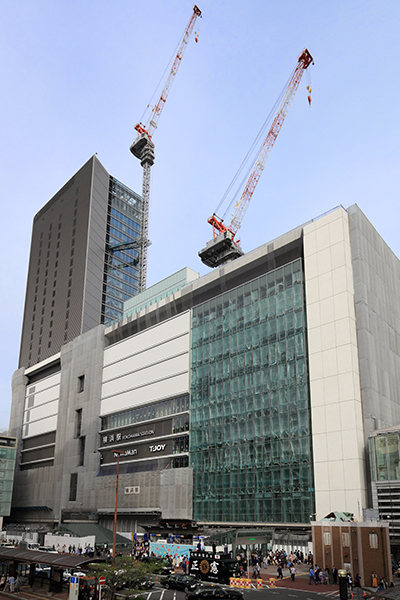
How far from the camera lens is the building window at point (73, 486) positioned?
108m

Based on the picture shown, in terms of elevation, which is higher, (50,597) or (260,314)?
(260,314)

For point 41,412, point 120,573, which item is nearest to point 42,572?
point 120,573

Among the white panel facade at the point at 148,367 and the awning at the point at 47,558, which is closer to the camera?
the awning at the point at 47,558

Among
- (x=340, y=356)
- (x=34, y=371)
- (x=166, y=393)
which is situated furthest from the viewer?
(x=34, y=371)

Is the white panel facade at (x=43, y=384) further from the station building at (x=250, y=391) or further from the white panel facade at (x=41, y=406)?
the station building at (x=250, y=391)

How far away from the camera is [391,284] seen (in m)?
79.4

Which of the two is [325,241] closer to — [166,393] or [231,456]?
[231,456]

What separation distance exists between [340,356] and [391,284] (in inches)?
787

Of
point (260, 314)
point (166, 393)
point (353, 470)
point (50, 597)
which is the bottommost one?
point (50, 597)

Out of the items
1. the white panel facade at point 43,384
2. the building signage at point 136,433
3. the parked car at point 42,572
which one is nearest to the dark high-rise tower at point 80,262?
the white panel facade at point 43,384

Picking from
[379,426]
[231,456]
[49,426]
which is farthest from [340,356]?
[49,426]

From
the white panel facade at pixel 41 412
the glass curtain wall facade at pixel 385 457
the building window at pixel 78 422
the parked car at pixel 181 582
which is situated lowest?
the parked car at pixel 181 582

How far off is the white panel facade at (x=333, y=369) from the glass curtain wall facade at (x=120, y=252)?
7962 cm

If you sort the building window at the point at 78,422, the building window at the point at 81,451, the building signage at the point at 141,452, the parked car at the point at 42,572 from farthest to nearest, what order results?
the building window at the point at 78,422 → the building window at the point at 81,451 → the building signage at the point at 141,452 → the parked car at the point at 42,572
